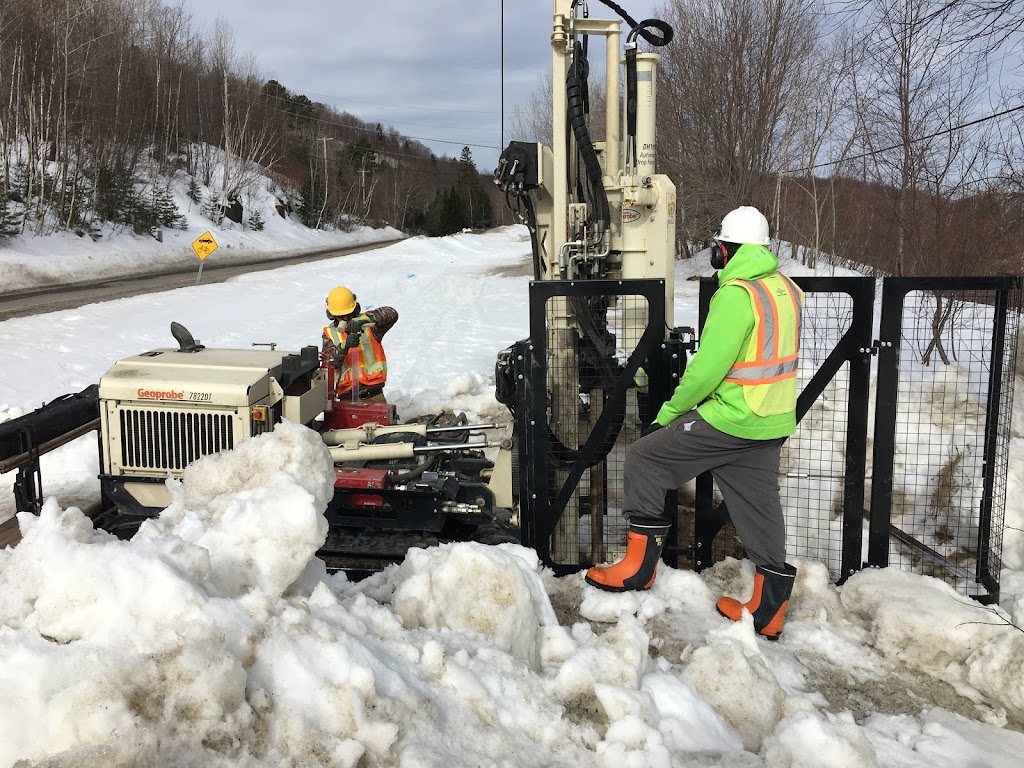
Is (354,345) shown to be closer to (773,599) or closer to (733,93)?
(773,599)

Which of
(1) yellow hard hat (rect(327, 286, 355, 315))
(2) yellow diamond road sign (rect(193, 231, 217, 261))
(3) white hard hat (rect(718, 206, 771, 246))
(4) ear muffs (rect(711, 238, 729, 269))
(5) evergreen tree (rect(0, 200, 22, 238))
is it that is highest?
(5) evergreen tree (rect(0, 200, 22, 238))

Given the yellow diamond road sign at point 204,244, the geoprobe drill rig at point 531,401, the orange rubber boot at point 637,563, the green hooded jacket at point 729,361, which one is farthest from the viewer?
the yellow diamond road sign at point 204,244

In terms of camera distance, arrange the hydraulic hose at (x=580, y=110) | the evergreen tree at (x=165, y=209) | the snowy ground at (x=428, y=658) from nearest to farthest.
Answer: the snowy ground at (x=428, y=658) < the hydraulic hose at (x=580, y=110) < the evergreen tree at (x=165, y=209)

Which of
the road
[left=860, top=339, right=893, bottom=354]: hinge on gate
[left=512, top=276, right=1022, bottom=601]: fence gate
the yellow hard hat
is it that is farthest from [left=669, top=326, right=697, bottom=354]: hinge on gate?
the road

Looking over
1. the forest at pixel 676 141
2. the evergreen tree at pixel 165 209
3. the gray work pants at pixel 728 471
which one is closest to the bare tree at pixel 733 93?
the forest at pixel 676 141

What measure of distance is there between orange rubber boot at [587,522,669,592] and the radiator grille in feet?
7.99

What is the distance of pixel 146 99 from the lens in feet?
136

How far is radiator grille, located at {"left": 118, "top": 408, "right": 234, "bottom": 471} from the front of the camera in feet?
16.4

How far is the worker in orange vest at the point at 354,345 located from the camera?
22.4ft

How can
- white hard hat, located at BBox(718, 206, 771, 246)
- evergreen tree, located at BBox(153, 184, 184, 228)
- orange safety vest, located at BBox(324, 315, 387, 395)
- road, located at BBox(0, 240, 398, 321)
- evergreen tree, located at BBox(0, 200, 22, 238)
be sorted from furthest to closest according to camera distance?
evergreen tree, located at BBox(153, 184, 184, 228) → evergreen tree, located at BBox(0, 200, 22, 238) → road, located at BBox(0, 240, 398, 321) → orange safety vest, located at BBox(324, 315, 387, 395) → white hard hat, located at BBox(718, 206, 771, 246)

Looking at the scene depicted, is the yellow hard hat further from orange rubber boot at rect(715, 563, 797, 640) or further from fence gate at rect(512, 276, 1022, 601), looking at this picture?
orange rubber boot at rect(715, 563, 797, 640)

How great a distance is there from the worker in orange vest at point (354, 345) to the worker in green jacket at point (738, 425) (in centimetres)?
334

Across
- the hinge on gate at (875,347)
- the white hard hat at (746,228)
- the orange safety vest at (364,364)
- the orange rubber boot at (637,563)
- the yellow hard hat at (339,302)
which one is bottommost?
the orange rubber boot at (637,563)

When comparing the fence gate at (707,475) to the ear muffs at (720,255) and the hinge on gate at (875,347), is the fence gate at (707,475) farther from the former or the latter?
the ear muffs at (720,255)
